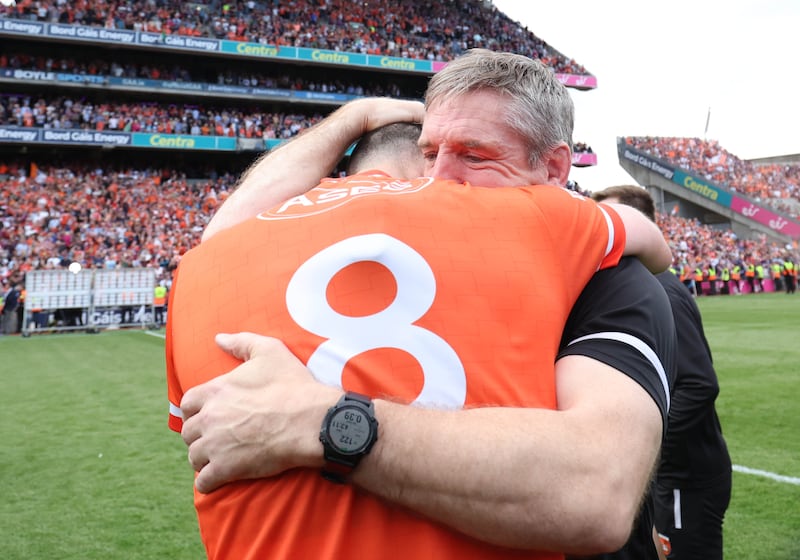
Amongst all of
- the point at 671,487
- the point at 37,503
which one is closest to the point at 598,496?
the point at 671,487

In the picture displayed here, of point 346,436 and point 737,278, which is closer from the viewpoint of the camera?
point 346,436

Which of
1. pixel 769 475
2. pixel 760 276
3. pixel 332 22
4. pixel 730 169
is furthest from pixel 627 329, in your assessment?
pixel 730 169

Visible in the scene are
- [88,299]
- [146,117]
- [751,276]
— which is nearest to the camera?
[88,299]

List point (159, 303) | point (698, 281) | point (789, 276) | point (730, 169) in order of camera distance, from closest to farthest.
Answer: point (159, 303) → point (789, 276) → point (698, 281) → point (730, 169)

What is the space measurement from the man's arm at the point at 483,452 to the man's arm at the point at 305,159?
0.70 metres

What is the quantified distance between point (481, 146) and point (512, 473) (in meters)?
0.84

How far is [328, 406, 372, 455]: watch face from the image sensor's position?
1112mm

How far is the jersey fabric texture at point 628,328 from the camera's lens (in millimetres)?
1276

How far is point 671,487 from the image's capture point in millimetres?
2988

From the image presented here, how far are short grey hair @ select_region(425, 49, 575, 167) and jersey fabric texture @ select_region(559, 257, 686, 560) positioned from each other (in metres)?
0.40

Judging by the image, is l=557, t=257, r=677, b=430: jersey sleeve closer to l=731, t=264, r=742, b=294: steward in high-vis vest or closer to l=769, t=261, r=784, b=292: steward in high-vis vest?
l=731, t=264, r=742, b=294: steward in high-vis vest

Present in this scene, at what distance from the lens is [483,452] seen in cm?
111

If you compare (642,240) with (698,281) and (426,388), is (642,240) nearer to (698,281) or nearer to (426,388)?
(426,388)

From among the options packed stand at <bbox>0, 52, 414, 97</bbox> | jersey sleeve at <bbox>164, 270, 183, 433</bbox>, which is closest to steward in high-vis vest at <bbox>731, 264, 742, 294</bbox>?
packed stand at <bbox>0, 52, 414, 97</bbox>
